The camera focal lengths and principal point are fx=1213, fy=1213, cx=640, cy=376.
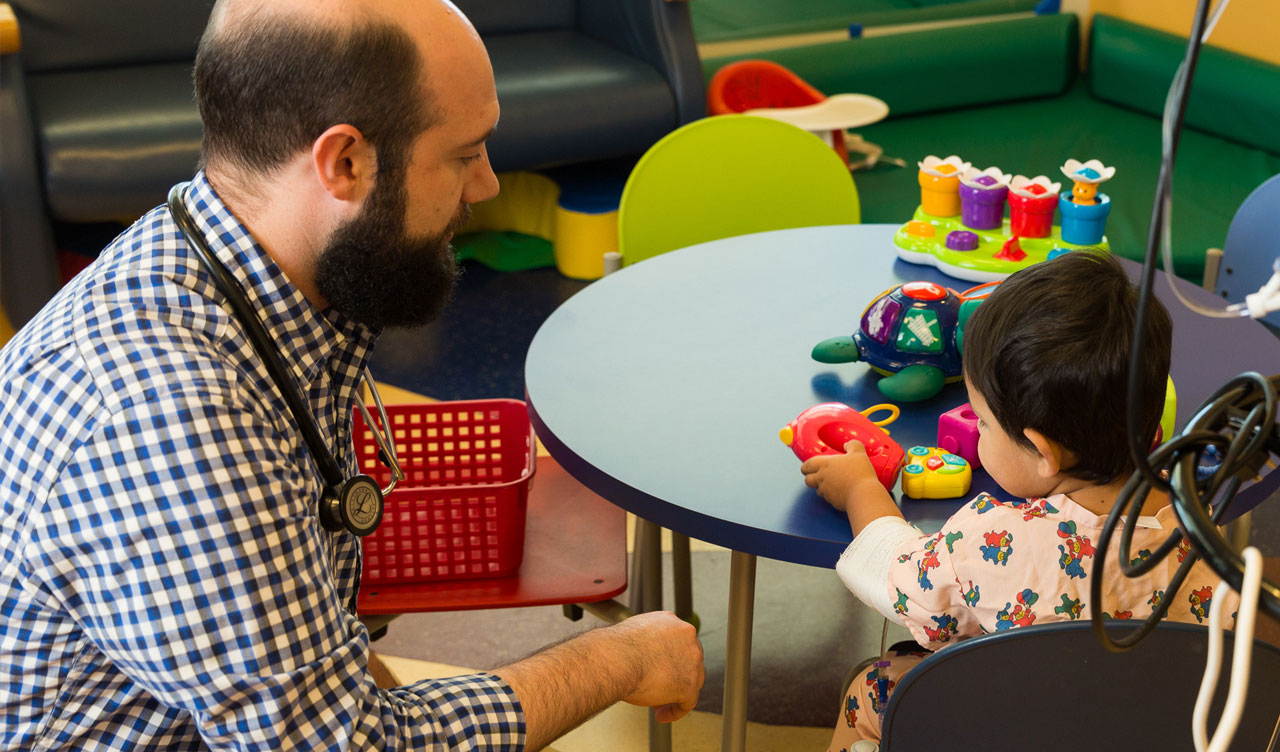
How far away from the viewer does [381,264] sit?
1.11 metres

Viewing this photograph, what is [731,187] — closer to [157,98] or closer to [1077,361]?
[1077,361]

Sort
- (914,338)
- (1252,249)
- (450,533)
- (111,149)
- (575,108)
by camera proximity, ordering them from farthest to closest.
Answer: (575,108) → (111,149) → (1252,249) → (450,533) → (914,338)

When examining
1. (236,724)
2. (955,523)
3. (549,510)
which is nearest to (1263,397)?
(955,523)

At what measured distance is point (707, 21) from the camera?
420 centimetres

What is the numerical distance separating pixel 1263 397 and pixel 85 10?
137 inches

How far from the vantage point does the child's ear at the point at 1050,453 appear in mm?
1115

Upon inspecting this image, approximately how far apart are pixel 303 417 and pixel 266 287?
0.12 m

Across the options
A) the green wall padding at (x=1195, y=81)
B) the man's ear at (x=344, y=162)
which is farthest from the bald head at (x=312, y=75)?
the green wall padding at (x=1195, y=81)

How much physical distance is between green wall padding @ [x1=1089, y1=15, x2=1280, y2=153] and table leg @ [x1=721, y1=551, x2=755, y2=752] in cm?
288

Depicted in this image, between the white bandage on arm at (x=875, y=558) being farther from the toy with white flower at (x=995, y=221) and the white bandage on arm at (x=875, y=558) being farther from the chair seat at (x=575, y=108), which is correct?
the chair seat at (x=575, y=108)

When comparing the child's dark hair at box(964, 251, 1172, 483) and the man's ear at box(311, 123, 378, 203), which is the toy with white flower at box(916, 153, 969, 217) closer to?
the child's dark hair at box(964, 251, 1172, 483)

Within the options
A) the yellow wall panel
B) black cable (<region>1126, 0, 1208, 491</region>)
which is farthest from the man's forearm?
the yellow wall panel

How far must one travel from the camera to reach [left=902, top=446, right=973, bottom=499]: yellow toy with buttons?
126 centimetres

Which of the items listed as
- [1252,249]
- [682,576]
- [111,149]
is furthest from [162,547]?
[111,149]
